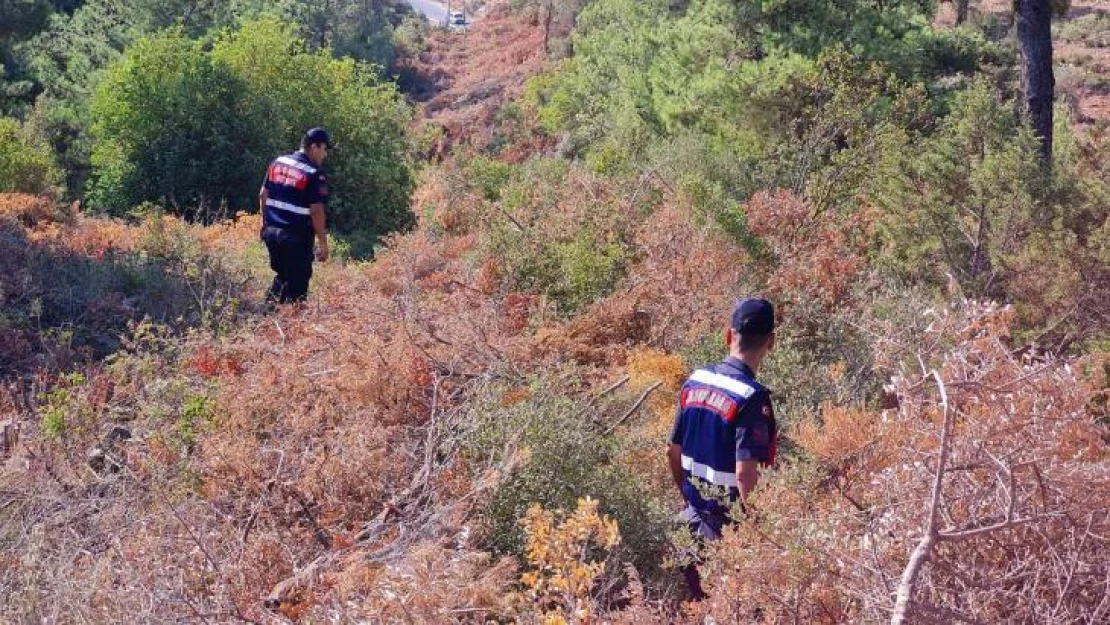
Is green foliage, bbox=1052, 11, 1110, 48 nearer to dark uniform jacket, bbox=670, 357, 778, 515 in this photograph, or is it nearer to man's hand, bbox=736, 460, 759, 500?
dark uniform jacket, bbox=670, 357, 778, 515

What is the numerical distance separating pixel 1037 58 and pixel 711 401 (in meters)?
7.07

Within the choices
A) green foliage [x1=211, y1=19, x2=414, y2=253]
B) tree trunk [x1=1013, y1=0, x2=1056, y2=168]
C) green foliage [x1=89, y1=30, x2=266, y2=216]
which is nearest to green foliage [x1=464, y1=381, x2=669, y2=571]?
tree trunk [x1=1013, y1=0, x2=1056, y2=168]

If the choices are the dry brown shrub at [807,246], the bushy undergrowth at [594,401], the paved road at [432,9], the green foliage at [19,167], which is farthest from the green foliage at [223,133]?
the paved road at [432,9]

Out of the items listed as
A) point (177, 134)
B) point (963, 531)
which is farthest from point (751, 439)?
point (177, 134)

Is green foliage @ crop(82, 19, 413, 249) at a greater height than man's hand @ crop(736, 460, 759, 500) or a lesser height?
lesser

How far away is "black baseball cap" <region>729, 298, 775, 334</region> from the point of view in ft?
14.3

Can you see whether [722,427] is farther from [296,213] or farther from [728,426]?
[296,213]

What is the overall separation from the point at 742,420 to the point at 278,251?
16.6 ft

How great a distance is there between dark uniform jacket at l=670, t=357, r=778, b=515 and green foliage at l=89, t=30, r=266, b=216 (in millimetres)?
11676

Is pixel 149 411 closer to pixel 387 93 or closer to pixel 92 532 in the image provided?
pixel 92 532

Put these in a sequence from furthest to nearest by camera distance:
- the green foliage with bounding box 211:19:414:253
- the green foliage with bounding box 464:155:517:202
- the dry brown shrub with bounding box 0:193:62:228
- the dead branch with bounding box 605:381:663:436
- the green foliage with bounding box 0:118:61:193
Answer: the green foliage with bounding box 211:19:414:253
the green foliage with bounding box 0:118:61:193
the green foliage with bounding box 464:155:517:202
the dry brown shrub with bounding box 0:193:62:228
the dead branch with bounding box 605:381:663:436

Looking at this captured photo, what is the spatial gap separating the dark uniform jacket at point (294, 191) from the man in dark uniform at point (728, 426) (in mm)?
4574

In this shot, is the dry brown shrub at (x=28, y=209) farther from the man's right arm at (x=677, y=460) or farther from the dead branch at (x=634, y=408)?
the man's right arm at (x=677, y=460)

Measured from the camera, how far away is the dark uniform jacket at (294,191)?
324 inches
